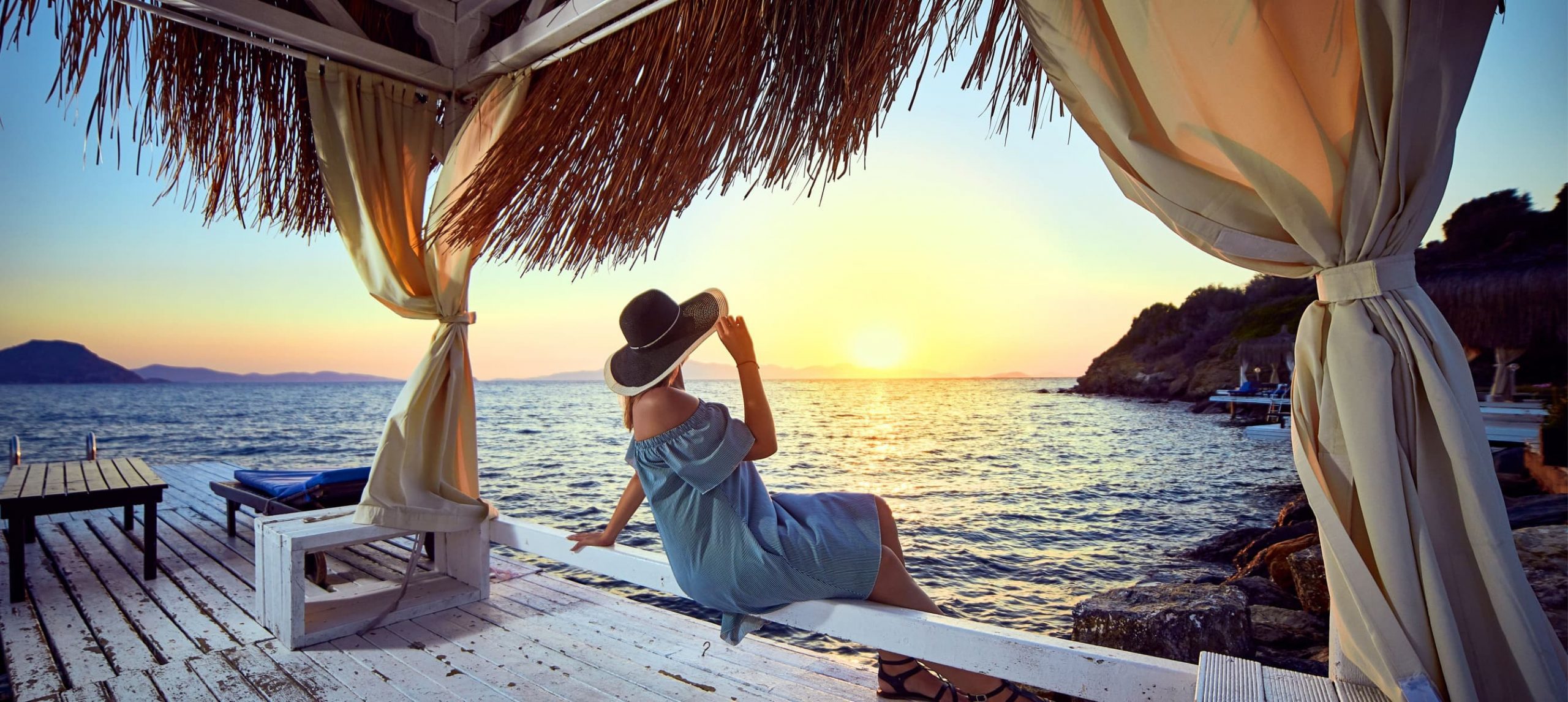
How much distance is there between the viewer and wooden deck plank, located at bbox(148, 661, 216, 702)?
166 centimetres

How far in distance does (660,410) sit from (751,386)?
208 millimetres

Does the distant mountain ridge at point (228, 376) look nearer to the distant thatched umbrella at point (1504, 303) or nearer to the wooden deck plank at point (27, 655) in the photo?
the wooden deck plank at point (27, 655)

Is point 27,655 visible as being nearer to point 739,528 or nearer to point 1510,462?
point 739,528

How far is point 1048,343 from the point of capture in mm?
29906

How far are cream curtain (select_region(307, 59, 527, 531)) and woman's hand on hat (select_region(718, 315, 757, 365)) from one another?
3.67 ft

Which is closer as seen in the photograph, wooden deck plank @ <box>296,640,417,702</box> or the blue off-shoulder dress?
the blue off-shoulder dress

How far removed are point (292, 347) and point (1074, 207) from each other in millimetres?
31966

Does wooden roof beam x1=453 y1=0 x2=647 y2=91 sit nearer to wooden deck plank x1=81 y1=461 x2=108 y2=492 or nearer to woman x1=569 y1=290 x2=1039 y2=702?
woman x1=569 y1=290 x2=1039 y2=702

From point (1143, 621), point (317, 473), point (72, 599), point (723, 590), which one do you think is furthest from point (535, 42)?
point (1143, 621)

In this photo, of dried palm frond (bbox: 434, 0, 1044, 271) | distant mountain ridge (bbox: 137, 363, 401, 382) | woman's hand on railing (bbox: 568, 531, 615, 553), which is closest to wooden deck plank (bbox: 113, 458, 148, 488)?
dried palm frond (bbox: 434, 0, 1044, 271)

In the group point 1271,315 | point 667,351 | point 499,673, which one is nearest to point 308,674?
point 499,673

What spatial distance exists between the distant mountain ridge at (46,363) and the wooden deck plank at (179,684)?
39.1 meters

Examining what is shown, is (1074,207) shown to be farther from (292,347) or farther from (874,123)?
(292,347)

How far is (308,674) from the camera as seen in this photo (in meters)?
A: 1.80
